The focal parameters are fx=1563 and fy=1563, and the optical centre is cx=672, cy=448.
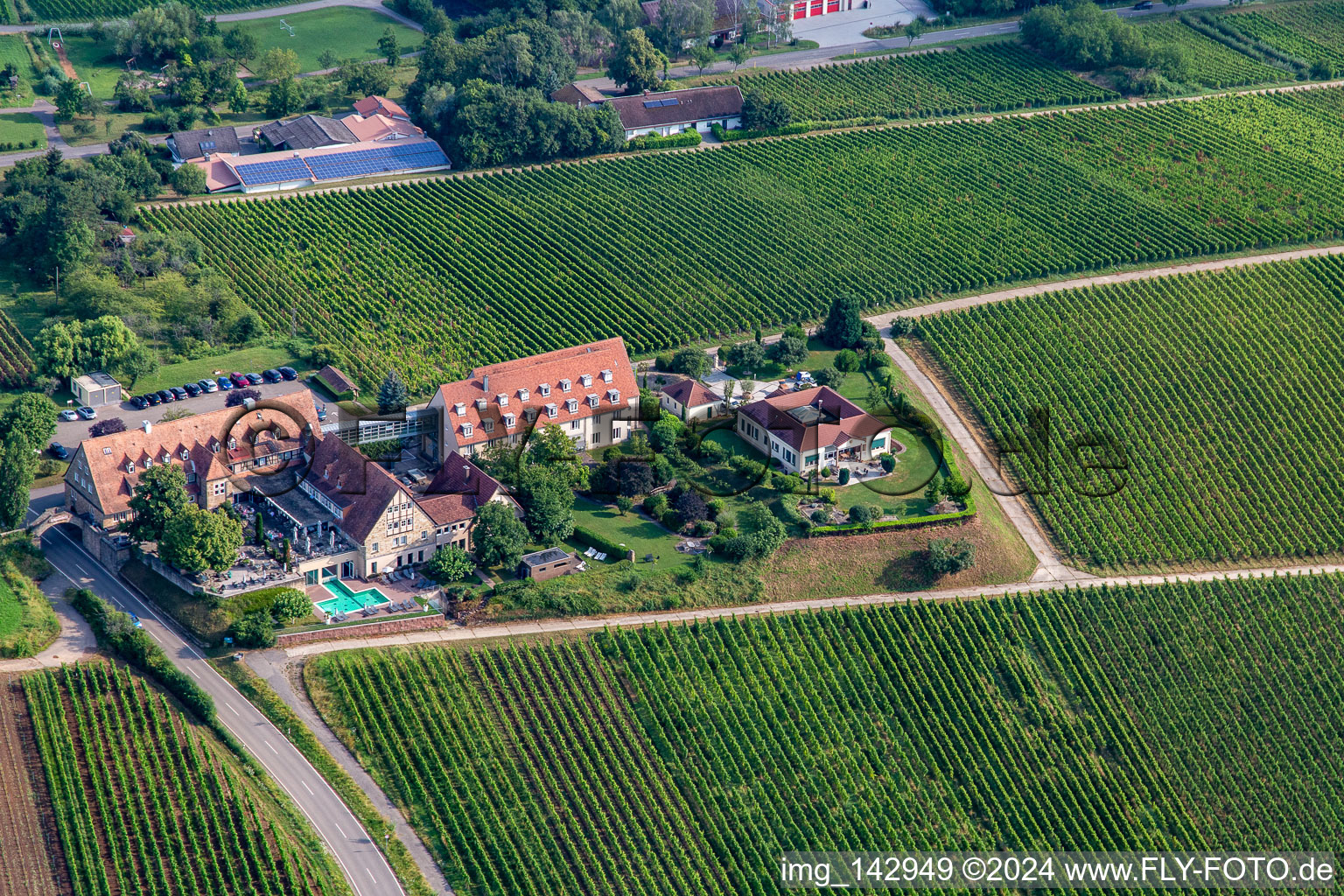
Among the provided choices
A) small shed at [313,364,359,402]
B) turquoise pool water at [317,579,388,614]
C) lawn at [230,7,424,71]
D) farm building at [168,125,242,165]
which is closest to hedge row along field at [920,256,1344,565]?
small shed at [313,364,359,402]

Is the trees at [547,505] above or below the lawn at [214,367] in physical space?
below

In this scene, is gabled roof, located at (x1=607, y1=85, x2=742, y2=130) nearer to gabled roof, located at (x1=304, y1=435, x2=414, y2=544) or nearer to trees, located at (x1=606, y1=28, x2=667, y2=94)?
trees, located at (x1=606, y1=28, x2=667, y2=94)

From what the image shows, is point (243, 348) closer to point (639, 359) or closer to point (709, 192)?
point (639, 359)

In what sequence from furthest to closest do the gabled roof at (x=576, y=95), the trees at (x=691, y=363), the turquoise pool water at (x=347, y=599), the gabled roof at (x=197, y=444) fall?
the gabled roof at (x=576, y=95), the trees at (x=691, y=363), the gabled roof at (x=197, y=444), the turquoise pool water at (x=347, y=599)

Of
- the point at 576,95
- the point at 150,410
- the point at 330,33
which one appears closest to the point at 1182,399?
the point at 576,95

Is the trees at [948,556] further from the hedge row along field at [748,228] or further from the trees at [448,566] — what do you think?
the hedge row along field at [748,228]

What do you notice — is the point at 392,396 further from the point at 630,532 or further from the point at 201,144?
the point at 201,144

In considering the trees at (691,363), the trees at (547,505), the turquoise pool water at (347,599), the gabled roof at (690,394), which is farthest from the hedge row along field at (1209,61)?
the turquoise pool water at (347,599)
